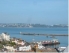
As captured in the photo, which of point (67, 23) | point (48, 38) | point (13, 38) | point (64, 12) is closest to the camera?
point (67, 23)

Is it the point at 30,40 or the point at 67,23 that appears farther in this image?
the point at 30,40

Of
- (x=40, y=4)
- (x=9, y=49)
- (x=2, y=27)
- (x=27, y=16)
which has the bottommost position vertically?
(x=9, y=49)

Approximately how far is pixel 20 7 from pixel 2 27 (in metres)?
0.30

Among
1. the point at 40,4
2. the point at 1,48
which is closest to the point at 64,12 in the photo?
the point at 40,4

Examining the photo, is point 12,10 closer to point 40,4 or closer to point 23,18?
point 23,18

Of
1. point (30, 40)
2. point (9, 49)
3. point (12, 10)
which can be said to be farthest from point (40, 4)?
point (9, 49)

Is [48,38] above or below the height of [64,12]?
below

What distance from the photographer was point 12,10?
1.70 m

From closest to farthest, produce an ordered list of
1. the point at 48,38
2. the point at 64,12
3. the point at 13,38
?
the point at 64,12 → the point at 13,38 → the point at 48,38

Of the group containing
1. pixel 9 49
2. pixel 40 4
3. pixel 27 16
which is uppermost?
pixel 40 4

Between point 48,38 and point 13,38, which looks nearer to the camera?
point 13,38

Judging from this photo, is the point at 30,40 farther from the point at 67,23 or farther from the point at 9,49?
the point at 67,23

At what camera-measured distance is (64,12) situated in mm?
1645

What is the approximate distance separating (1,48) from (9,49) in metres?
0.10
